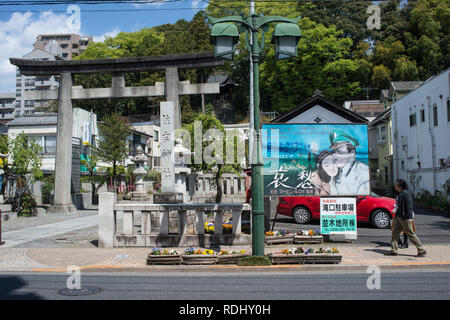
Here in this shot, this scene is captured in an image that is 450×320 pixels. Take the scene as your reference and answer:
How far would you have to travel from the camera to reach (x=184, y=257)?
9.16m

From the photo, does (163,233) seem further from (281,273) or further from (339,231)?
(339,231)

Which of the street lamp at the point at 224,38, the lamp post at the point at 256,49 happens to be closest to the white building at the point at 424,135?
the lamp post at the point at 256,49

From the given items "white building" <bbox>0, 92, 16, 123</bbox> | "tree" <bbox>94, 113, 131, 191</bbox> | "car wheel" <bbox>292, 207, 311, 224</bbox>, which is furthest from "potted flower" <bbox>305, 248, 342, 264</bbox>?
"white building" <bbox>0, 92, 16, 123</bbox>

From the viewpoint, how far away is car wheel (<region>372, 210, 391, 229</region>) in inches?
583

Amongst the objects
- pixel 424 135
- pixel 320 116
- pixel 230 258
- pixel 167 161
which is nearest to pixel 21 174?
pixel 167 161

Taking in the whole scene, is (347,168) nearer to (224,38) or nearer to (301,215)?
(301,215)

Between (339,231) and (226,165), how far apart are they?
14.8 feet

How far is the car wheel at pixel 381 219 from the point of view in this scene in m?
14.8

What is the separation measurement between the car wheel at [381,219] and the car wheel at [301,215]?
2.63 meters

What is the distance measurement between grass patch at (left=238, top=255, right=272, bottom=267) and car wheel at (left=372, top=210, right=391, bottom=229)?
7.60m

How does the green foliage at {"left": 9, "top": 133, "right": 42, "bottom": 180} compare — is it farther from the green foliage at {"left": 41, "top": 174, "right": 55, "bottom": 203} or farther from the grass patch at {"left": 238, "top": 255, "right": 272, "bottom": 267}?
the grass patch at {"left": 238, "top": 255, "right": 272, "bottom": 267}

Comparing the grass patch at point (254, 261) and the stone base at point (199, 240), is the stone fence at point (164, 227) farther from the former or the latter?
the grass patch at point (254, 261)

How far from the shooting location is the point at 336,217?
1145cm

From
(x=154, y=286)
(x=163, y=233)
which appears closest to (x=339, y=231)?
(x=163, y=233)
